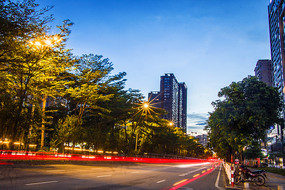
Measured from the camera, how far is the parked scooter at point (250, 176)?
616 inches

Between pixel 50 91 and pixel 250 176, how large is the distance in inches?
801

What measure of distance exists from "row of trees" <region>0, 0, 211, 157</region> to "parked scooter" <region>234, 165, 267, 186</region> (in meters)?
14.8

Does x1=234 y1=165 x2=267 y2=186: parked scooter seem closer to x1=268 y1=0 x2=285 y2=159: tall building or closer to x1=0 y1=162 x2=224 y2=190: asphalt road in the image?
x1=0 y1=162 x2=224 y2=190: asphalt road

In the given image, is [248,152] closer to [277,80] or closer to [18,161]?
[277,80]

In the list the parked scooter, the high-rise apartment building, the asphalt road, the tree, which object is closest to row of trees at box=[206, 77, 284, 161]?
the parked scooter

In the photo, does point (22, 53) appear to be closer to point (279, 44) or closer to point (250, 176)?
point (250, 176)

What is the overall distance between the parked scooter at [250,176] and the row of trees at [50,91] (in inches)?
581

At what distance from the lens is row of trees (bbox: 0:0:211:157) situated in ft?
44.4

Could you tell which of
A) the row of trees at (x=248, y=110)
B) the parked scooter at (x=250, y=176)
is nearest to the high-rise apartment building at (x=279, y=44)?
the row of trees at (x=248, y=110)

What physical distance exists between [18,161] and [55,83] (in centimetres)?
865

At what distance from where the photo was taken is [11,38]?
13070 mm

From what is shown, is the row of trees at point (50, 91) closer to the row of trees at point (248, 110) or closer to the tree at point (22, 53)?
the tree at point (22, 53)

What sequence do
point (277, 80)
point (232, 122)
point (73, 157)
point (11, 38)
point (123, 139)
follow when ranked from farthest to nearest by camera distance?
1. point (277, 80)
2. point (123, 139)
3. point (73, 157)
4. point (232, 122)
5. point (11, 38)

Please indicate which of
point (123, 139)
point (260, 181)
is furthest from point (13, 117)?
point (123, 139)
